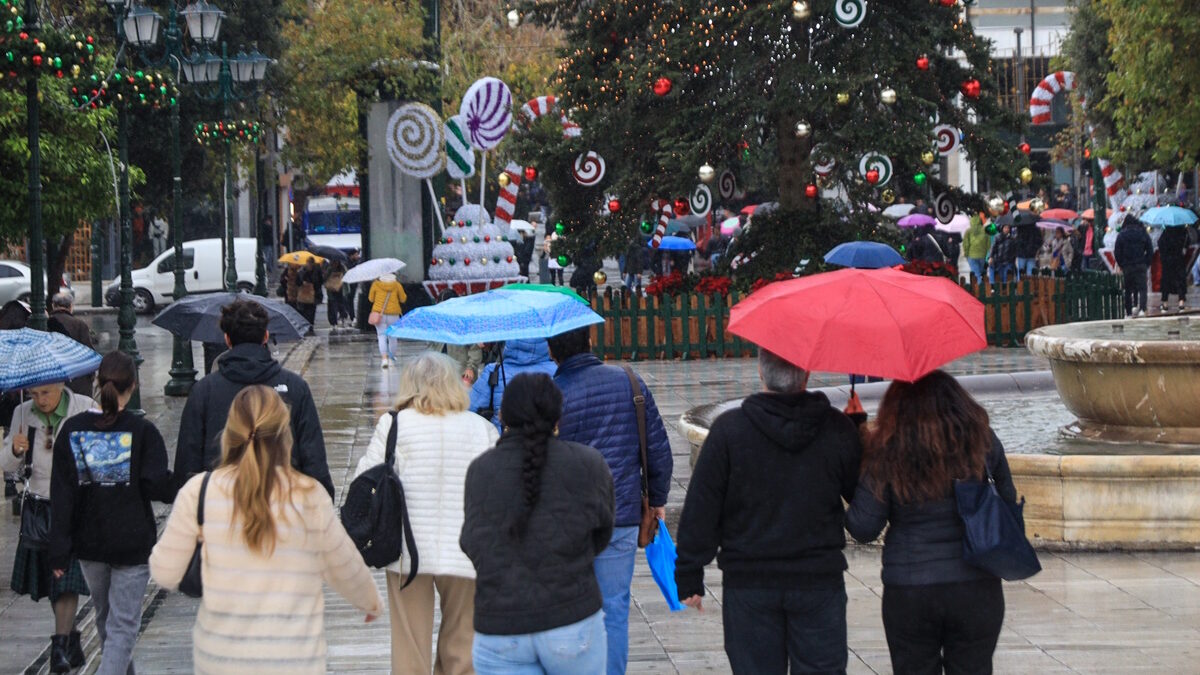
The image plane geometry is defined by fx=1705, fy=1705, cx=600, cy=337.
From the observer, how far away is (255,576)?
16.7 ft

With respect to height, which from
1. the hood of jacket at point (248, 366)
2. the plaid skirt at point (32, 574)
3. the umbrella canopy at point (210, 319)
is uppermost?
the umbrella canopy at point (210, 319)

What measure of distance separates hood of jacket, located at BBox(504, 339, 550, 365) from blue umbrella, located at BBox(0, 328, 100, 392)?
6.91 ft

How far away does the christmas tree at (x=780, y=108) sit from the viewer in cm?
2222

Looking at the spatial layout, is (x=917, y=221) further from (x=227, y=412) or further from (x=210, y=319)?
(x=227, y=412)

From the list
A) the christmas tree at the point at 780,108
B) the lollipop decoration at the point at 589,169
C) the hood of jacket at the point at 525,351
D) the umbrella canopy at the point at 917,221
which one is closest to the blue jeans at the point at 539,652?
the hood of jacket at the point at 525,351

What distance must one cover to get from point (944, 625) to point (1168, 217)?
23625 mm

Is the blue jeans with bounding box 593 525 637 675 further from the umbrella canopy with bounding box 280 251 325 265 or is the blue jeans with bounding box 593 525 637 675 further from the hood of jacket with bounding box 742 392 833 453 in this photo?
the umbrella canopy with bounding box 280 251 325 265

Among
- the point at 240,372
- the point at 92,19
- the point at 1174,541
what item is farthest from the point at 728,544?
the point at 92,19

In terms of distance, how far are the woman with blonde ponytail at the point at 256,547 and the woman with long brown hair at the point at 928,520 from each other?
167cm

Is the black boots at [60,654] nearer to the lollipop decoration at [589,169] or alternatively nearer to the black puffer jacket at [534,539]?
the black puffer jacket at [534,539]

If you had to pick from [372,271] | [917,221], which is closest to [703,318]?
[372,271]

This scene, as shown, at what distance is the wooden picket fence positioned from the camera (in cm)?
2328

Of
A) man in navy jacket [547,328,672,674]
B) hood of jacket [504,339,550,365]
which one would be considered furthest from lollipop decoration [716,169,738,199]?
man in navy jacket [547,328,672,674]

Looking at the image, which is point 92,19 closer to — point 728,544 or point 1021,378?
point 1021,378
